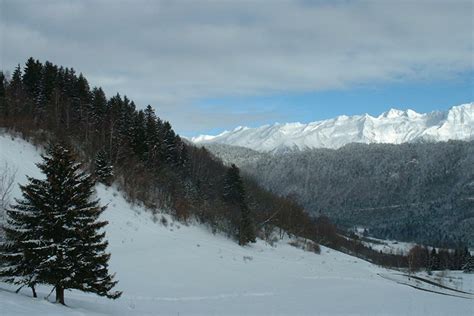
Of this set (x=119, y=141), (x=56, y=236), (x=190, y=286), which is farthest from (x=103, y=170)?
Result: (x=56, y=236)

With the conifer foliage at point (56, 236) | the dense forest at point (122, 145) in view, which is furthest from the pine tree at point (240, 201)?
the conifer foliage at point (56, 236)

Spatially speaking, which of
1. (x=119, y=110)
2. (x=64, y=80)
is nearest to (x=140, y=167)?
(x=119, y=110)

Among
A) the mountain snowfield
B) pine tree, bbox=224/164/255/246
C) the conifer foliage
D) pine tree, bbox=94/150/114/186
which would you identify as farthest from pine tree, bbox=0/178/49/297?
pine tree, bbox=224/164/255/246

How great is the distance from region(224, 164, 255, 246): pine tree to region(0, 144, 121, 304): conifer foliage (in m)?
41.4

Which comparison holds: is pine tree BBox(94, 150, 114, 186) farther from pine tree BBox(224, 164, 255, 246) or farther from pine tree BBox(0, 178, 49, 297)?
pine tree BBox(0, 178, 49, 297)

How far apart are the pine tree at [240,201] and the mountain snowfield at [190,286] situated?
45.3 feet

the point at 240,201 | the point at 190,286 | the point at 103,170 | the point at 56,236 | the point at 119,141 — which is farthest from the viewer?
the point at 240,201

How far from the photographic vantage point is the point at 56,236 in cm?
1491

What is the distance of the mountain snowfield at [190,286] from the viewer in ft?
60.1

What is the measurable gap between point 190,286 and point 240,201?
125 ft

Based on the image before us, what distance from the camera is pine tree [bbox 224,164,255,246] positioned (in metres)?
56.9

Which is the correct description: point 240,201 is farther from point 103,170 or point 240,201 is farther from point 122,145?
point 103,170

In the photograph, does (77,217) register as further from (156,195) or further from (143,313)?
(156,195)

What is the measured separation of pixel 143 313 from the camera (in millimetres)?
17328
